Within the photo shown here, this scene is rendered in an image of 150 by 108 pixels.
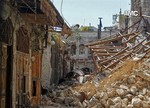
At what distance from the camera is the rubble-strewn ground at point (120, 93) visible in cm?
1403

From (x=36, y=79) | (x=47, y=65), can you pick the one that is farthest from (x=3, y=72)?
(x=47, y=65)

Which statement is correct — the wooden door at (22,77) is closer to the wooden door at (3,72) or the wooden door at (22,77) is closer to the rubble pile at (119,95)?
the wooden door at (3,72)

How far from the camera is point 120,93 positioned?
1471 centimetres

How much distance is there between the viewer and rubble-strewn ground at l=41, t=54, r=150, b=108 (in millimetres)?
14033

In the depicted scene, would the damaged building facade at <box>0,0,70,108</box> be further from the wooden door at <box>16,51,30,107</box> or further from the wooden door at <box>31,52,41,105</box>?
the wooden door at <box>31,52,41,105</box>

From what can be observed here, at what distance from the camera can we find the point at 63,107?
1545 centimetres

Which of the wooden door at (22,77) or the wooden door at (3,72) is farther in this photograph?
the wooden door at (22,77)

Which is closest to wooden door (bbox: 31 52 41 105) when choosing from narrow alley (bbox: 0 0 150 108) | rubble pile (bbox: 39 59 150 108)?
narrow alley (bbox: 0 0 150 108)

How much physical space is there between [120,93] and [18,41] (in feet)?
20.2

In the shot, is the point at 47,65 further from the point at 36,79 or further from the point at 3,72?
the point at 3,72

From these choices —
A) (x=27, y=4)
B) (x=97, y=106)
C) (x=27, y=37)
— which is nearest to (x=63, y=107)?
(x=97, y=106)

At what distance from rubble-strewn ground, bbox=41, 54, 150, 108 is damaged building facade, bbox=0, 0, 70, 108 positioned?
4014 mm

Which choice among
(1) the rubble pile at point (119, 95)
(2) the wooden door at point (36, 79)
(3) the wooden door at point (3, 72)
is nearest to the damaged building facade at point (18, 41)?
(3) the wooden door at point (3, 72)

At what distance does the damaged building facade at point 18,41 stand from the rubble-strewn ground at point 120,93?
4014mm
